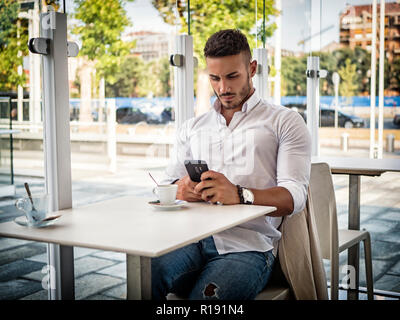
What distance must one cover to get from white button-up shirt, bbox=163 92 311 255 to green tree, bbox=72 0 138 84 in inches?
25.0

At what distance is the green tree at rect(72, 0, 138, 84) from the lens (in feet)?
7.95

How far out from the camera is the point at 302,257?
6.63 feet

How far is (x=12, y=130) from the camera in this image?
7.49 feet

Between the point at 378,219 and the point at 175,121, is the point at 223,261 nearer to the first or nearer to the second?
the point at 175,121

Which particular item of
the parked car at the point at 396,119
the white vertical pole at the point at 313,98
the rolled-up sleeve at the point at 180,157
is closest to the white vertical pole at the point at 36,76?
the rolled-up sleeve at the point at 180,157

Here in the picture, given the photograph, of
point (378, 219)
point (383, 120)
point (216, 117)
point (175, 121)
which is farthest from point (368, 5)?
point (216, 117)

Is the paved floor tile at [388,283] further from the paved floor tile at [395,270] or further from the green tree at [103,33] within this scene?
the green tree at [103,33]

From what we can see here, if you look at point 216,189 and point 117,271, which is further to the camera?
point 117,271

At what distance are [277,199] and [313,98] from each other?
9.00 feet

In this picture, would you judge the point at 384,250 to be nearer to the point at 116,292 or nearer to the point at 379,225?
the point at 379,225

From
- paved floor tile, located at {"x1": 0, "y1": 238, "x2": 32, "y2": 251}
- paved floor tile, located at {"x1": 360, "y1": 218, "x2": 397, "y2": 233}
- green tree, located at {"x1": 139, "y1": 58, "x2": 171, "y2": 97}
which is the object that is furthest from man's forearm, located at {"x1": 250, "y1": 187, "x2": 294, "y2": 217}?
paved floor tile, located at {"x1": 360, "y1": 218, "x2": 397, "y2": 233}

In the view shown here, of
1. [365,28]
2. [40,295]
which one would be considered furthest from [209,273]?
[365,28]
